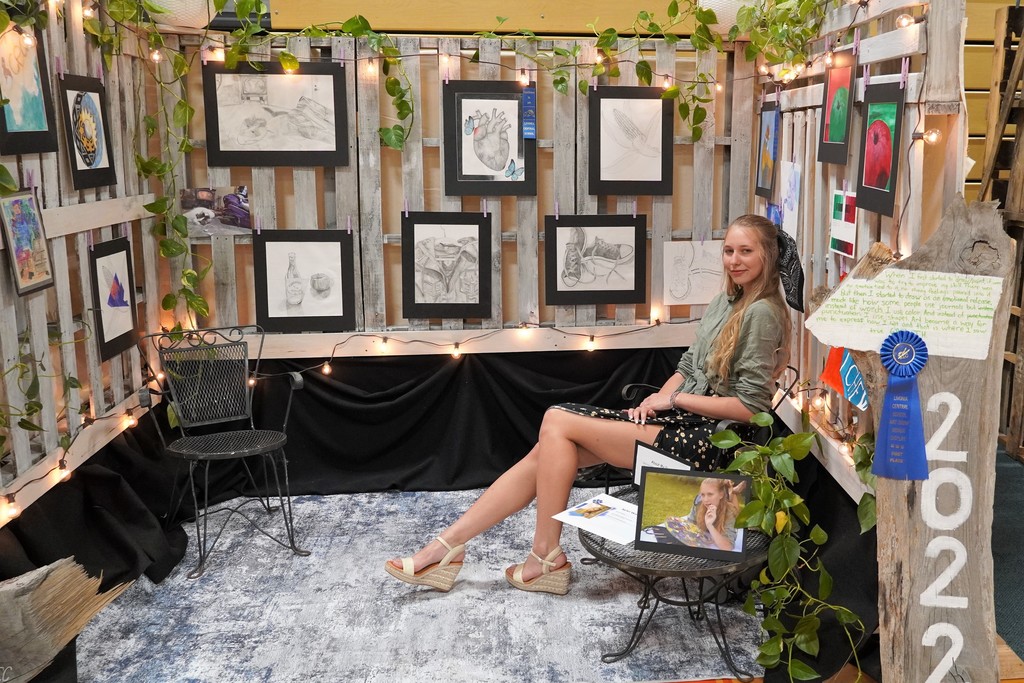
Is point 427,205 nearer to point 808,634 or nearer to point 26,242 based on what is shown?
point 26,242

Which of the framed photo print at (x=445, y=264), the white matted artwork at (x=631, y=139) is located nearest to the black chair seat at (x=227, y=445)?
the framed photo print at (x=445, y=264)

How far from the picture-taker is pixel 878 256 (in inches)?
100

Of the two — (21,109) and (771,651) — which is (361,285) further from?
(771,651)

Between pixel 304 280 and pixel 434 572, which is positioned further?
pixel 304 280

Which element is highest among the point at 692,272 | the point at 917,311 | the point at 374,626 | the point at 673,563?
the point at 917,311

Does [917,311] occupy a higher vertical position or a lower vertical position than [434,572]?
higher

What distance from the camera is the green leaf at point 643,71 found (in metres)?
4.51

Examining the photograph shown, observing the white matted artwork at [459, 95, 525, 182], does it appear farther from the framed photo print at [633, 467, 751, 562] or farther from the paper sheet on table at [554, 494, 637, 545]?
the framed photo print at [633, 467, 751, 562]

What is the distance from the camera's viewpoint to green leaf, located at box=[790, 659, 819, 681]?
9.62 feet

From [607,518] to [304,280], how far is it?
2.11m

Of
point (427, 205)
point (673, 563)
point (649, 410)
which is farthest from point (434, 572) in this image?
point (427, 205)

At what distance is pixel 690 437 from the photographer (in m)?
3.52

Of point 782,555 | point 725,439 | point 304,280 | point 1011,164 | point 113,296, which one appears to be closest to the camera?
A: point 782,555

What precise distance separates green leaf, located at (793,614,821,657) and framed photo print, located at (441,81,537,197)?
7.84 feet
